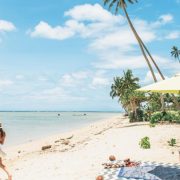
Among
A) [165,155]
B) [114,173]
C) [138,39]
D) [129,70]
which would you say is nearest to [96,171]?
[114,173]

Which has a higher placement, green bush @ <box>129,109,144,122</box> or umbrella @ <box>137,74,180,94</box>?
umbrella @ <box>137,74,180,94</box>

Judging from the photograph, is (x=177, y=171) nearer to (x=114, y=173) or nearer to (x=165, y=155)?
(x=114, y=173)

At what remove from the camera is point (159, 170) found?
34.1ft

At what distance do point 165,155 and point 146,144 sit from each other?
2.27 metres

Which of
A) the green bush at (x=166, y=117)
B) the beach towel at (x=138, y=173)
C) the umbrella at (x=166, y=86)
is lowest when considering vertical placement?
the beach towel at (x=138, y=173)

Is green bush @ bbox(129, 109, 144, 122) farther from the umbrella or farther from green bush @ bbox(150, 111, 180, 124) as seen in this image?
the umbrella

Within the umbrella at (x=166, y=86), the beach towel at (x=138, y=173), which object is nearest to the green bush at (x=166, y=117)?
the beach towel at (x=138, y=173)

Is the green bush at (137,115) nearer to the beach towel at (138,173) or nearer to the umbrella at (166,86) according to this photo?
the beach towel at (138,173)

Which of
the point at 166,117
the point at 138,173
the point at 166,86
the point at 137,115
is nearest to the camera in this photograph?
the point at 166,86

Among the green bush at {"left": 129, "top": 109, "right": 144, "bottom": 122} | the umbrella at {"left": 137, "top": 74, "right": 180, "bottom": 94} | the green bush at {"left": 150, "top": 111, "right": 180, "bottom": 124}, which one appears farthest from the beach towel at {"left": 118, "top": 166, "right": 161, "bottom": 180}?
the green bush at {"left": 129, "top": 109, "right": 144, "bottom": 122}

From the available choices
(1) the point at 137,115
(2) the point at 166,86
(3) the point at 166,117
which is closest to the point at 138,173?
(2) the point at 166,86

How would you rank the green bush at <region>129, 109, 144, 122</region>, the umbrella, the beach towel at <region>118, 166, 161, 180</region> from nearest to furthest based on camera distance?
the umbrella
the beach towel at <region>118, 166, 161, 180</region>
the green bush at <region>129, 109, 144, 122</region>

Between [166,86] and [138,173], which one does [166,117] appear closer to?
[138,173]

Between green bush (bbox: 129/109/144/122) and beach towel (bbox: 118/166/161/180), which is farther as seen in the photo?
green bush (bbox: 129/109/144/122)
